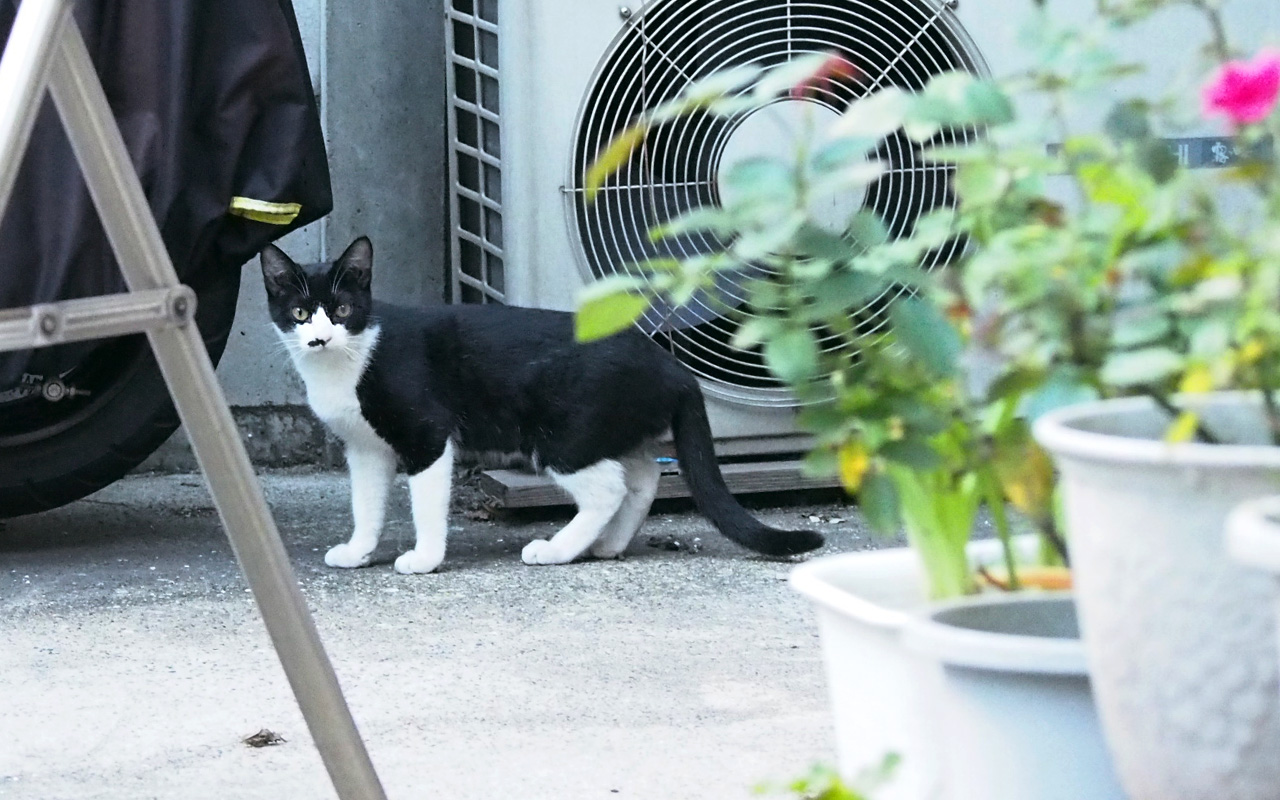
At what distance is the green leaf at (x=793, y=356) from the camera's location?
0.72 metres

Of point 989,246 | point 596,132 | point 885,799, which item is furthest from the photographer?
point 596,132

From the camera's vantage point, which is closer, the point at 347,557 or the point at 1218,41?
the point at 1218,41

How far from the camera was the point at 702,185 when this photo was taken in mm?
3137

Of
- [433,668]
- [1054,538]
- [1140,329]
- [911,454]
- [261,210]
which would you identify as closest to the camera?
[1140,329]

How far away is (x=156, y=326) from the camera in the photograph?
4.01ft

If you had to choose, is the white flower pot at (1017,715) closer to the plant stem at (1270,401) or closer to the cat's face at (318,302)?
the plant stem at (1270,401)

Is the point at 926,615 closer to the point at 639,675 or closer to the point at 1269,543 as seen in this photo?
the point at 1269,543

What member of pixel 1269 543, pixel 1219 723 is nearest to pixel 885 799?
pixel 1219 723

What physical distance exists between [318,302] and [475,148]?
0.60 m

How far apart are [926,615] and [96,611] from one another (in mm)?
2128

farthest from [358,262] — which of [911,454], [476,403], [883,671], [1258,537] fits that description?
[1258,537]

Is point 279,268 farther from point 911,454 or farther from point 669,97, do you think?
point 911,454

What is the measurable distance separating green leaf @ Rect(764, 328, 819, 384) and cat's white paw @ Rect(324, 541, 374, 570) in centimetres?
231

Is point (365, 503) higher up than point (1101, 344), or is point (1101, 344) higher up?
point (1101, 344)
